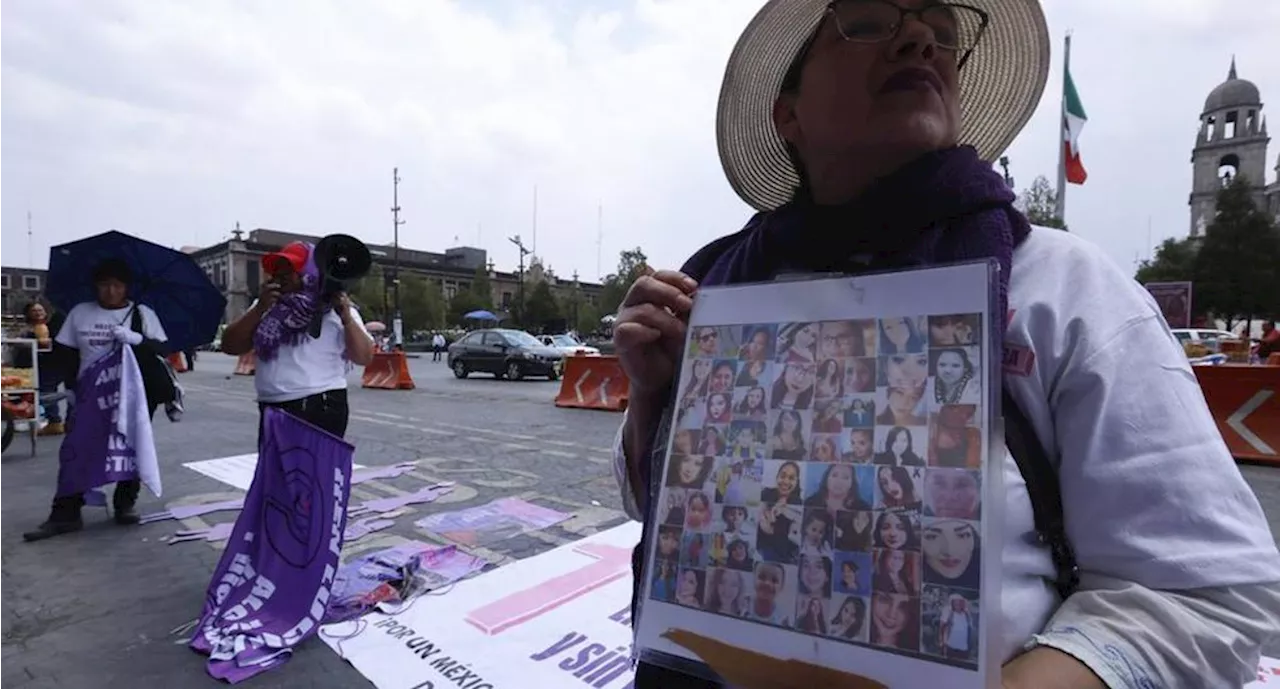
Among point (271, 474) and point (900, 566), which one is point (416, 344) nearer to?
point (271, 474)

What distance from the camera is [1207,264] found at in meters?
31.4

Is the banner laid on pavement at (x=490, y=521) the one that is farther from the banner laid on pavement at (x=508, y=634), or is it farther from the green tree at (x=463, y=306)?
the green tree at (x=463, y=306)

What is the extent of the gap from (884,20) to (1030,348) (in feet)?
1.72

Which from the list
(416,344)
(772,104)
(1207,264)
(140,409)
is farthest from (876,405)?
(416,344)

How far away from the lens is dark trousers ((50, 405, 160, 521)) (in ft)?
13.7

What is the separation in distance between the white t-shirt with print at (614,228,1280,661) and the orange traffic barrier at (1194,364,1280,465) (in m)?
7.60

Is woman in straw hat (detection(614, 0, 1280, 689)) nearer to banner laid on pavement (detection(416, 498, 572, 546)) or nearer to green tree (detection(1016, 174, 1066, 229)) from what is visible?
banner laid on pavement (detection(416, 498, 572, 546))

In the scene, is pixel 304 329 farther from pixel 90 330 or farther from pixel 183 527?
pixel 183 527

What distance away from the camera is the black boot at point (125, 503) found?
172 inches

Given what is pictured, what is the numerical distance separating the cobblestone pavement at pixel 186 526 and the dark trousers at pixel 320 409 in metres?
0.90

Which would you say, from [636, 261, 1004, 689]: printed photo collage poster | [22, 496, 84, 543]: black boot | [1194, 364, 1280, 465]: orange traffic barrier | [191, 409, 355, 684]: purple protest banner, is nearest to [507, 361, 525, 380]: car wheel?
[22, 496, 84, 543]: black boot

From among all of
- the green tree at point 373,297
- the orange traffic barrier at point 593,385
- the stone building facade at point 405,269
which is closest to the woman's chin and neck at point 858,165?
the orange traffic barrier at point 593,385

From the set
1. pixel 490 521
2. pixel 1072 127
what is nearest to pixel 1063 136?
pixel 1072 127

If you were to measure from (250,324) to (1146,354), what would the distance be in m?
3.63
